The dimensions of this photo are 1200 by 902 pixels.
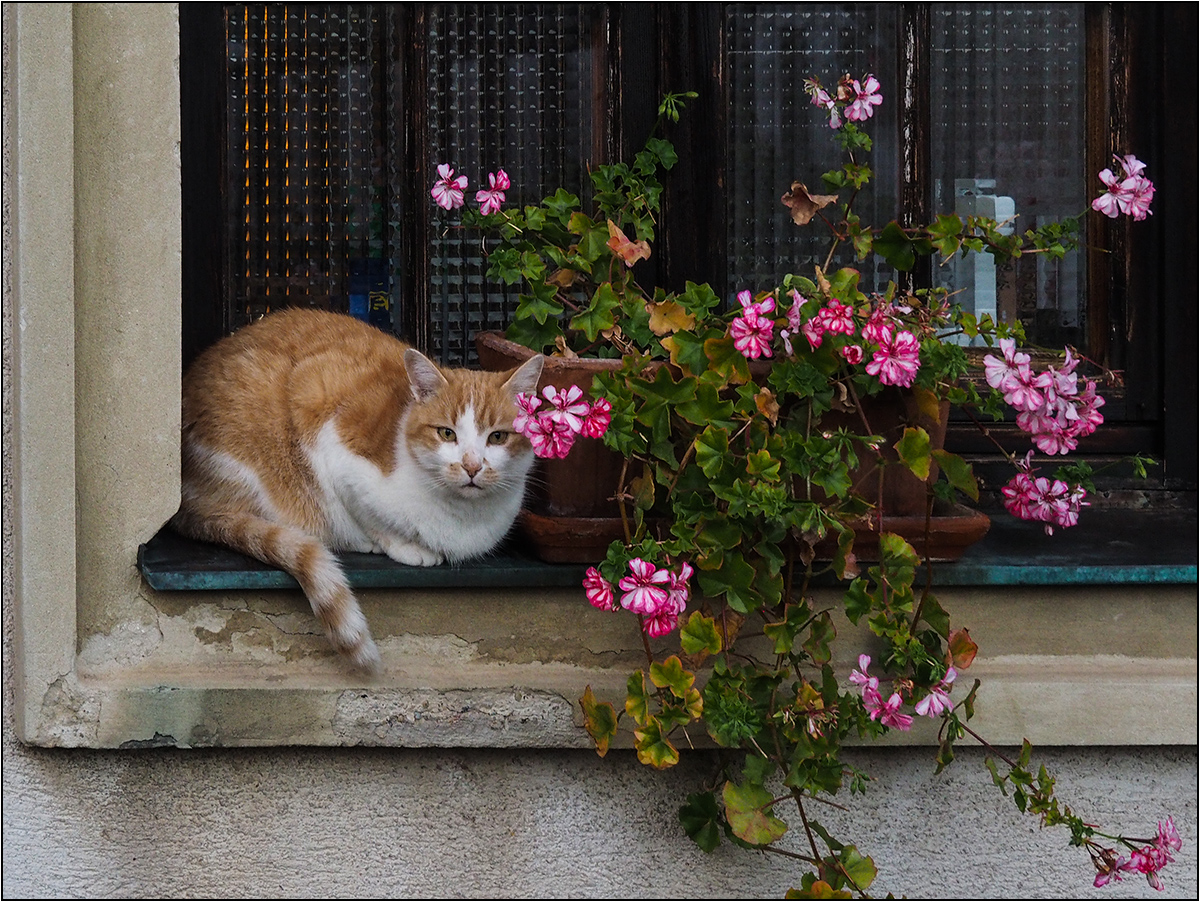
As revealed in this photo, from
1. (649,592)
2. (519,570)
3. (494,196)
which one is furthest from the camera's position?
(494,196)

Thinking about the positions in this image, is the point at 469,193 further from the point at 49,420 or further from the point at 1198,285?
the point at 1198,285

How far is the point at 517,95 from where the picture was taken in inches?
94.3

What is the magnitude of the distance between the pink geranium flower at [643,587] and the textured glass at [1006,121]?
1210 millimetres

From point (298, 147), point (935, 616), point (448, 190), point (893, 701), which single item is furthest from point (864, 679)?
point (298, 147)

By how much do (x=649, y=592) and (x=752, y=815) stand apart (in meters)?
0.45

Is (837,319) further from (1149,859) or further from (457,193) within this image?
(1149,859)

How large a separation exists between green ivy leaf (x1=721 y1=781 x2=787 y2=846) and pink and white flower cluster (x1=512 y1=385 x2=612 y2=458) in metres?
0.62

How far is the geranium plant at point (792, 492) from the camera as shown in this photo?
1671 millimetres

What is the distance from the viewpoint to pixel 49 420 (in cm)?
190

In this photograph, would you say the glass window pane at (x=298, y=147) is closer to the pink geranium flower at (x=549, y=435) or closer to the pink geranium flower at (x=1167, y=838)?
the pink geranium flower at (x=549, y=435)

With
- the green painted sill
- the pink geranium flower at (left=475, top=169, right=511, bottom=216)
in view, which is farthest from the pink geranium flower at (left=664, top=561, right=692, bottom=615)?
the pink geranium flower at (left=475, top=169, right=511, bottom=216)

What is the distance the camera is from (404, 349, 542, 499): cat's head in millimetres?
1954

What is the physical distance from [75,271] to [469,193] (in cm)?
81

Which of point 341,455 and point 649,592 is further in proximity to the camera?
point 341,455
